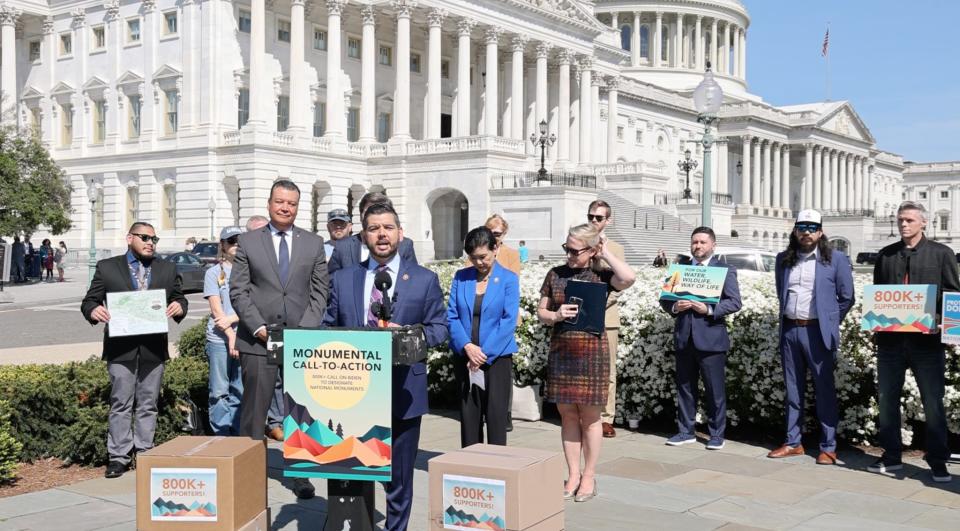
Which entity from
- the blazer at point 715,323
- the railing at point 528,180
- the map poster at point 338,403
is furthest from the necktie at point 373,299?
the railing at point 528,180

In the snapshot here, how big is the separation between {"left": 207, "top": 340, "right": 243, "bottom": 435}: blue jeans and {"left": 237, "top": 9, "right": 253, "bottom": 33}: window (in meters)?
43.8

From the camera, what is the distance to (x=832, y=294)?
383 inches

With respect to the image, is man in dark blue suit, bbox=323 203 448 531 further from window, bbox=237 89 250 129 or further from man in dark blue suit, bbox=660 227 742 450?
window, bbox=237 89 250 129

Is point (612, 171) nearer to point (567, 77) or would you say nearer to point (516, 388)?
point (567, 77)

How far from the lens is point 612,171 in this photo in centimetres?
6450

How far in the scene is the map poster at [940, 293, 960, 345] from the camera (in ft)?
28.1

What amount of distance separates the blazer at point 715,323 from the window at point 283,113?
45.4 metres

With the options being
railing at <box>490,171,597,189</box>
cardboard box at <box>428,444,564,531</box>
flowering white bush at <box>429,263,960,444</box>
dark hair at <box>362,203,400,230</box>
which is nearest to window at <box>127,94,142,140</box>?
railing at <box>490,171,597,189</box>

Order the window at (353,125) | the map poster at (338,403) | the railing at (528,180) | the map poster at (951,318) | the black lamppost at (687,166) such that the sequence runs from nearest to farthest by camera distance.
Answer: the map poster at (338,403) < the map poster at (951,318) < the railing at (528,180) < the black lamppost at (687,166) < the window at (353,125)

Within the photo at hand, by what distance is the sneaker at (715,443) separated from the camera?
10383 millimetres

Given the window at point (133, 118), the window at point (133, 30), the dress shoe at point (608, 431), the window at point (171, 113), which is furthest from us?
the window at point (133, 118)

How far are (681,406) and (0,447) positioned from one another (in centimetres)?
665

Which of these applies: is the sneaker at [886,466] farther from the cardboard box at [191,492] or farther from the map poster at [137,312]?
the map poster at [137,312]

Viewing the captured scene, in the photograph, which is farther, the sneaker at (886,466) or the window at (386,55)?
the window at (386,55)
